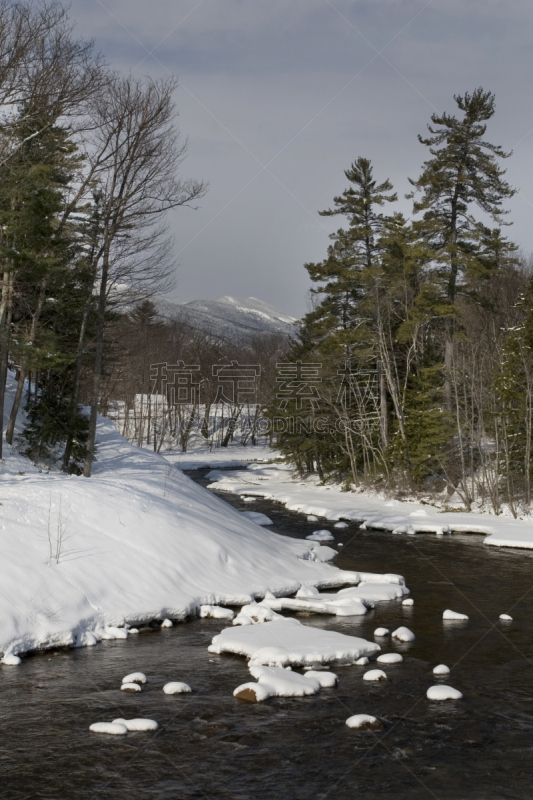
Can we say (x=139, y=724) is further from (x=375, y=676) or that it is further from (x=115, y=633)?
(x=115, y=633)

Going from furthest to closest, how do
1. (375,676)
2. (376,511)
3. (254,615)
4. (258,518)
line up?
(376,511) < (258,518) < (254,615) < (375,676)

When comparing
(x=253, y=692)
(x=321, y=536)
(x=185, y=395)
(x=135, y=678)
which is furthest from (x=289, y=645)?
(x=185, y=395)

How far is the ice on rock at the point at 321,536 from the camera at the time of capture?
65.9 ft

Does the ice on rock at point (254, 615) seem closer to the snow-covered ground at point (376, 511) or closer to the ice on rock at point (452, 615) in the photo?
the ice on rock at point (452, 615)

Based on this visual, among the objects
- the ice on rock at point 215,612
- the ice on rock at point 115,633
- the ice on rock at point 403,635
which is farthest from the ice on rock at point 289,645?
the ice on rock at point 115,633

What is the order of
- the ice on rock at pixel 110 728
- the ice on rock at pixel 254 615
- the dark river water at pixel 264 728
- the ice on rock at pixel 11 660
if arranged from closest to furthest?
the dark river water at pixel 264 728 < the ice on rock at pixel 110 728 < the ice on rock at pixel 11 660 < the ice on rock at pixel 254 615

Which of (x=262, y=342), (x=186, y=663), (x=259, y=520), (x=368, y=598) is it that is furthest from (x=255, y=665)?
(x=262, y=342)

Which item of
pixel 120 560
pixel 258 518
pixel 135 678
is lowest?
pixel 258 518

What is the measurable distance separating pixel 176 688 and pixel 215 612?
3.49 meters

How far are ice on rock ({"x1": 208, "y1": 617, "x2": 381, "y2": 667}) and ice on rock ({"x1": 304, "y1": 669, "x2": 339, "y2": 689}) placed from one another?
1.63 ft

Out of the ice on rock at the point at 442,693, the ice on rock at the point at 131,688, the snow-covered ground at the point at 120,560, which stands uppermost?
the snow-covered ground at the point at 120,560

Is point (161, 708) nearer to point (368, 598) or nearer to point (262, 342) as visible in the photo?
point (368, 598)

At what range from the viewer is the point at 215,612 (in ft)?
39.5

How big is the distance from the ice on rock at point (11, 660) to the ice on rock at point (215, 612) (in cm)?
347
